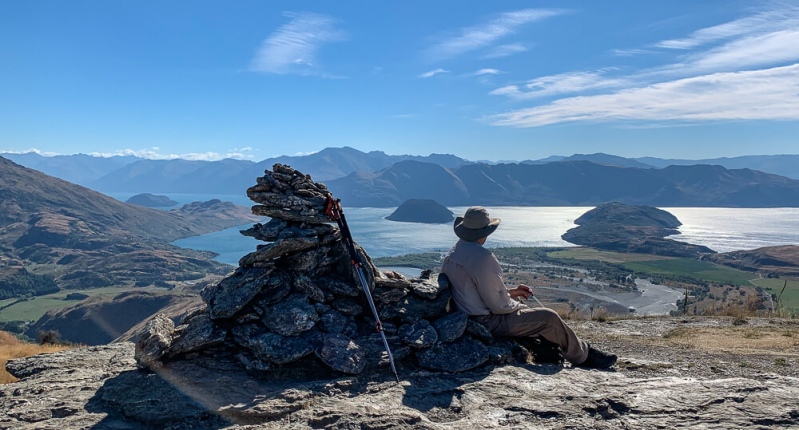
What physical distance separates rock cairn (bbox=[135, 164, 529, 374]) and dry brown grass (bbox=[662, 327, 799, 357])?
6.60 metres

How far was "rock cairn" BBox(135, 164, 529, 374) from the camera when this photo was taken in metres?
9.27

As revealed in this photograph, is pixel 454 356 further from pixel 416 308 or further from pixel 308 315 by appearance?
pixel 308 315

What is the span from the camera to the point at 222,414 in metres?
7.75

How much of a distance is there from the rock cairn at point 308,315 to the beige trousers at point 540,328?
29 centimetres

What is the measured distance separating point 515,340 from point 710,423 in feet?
12.8

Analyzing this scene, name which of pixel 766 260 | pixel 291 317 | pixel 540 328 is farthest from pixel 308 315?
pixel 766 260

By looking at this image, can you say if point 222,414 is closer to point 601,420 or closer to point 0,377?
point 601,420

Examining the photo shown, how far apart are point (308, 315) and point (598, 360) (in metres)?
6.18

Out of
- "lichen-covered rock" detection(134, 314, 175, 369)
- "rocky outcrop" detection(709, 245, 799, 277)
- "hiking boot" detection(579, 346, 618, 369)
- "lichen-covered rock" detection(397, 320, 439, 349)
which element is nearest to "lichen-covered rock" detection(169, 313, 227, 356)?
"lichen-covered rock" detection(134, 314, 175, 369)

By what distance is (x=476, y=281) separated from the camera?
10180mm

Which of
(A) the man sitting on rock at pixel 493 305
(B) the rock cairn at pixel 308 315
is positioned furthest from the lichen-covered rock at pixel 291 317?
(A) the man sitting on rock at pixel 493 305

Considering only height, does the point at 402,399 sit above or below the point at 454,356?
below

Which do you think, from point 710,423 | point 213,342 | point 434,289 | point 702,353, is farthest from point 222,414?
point 702,353

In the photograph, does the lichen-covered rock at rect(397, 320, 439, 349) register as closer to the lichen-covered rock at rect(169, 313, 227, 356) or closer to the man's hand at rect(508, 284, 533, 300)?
the man's hand at rect(508, 284, 533, 300)
